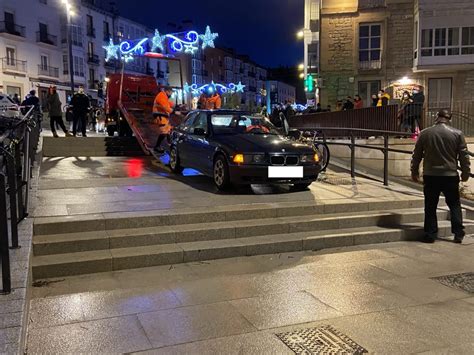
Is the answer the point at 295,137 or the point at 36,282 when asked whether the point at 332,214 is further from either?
the point at 36,282

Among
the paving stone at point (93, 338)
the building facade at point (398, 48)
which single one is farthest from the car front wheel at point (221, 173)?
the building facade at point (398, 48)

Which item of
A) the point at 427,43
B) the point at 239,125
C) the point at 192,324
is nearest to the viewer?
the point at 192,324

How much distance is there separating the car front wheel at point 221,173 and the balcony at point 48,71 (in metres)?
39.9

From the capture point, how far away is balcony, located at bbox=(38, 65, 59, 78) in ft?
144

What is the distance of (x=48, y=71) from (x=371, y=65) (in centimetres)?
3094

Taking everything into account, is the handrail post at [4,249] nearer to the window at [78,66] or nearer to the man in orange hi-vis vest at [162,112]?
the man in orange hi-vis vest at [162,112]

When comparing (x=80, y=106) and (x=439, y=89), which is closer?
(x=80, y=106)

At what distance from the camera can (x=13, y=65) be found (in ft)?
136

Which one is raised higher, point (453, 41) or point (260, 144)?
point (453, 41)

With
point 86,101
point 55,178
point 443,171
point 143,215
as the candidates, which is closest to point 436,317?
point 443,171

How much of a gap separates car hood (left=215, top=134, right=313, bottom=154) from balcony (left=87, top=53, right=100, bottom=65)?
4517 cm

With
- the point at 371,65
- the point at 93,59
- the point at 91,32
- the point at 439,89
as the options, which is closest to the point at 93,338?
the point at 371,65

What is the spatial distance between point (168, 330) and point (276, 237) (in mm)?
2826

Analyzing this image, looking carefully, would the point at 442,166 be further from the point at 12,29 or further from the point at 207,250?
the point at 12,29
